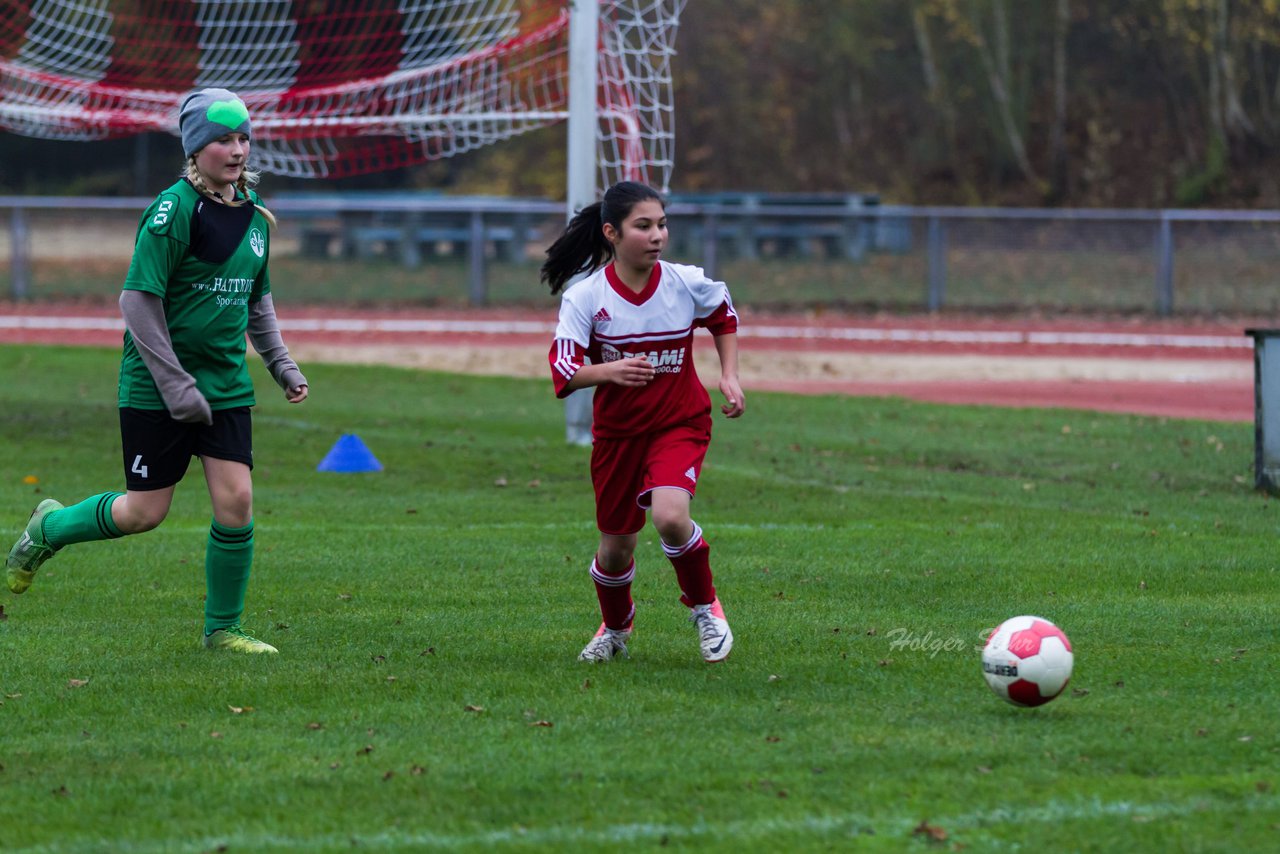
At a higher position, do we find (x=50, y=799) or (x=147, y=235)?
(x=147, y=235)

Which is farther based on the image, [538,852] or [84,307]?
[84,307]

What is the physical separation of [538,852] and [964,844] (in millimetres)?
989

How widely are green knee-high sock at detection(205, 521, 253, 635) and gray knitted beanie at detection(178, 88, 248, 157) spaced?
4.55 ft

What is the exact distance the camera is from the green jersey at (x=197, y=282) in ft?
18.3

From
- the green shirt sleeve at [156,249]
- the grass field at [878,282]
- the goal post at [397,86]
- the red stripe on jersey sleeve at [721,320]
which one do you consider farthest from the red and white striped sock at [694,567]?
the grass field at [878,282]

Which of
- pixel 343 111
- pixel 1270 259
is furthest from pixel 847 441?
pixel 1270 259

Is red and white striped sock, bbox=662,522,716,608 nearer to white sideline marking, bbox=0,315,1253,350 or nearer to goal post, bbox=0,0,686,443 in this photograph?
goal post, bbox=0,0,686,443

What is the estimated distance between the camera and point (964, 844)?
12.3 ft

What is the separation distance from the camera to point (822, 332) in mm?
24031

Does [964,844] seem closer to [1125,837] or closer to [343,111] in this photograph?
[1125,837]

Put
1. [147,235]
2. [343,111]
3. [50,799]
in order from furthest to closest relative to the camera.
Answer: [343,111] < [147,235] < [50,799]

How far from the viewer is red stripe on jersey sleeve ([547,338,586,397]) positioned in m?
5.52

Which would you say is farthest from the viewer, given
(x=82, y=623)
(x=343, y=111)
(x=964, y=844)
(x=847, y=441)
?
(x=343, y=111)

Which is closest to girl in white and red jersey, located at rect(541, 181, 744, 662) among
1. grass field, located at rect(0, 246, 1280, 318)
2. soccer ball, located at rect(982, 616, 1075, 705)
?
soccer ball, located at rect(982, 616, 1075, 705)
